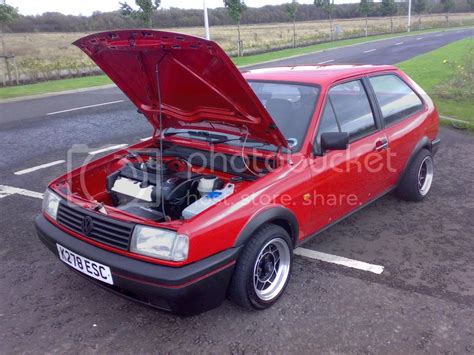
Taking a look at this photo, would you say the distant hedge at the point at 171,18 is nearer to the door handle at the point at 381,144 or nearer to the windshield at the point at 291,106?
the windshield at the point at 291,106

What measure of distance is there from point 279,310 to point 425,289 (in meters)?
1.12

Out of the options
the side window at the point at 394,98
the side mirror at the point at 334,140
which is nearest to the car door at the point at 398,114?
the side window at the point at 394,98

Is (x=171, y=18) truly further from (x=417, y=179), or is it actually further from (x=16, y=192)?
(x=417, y=179)

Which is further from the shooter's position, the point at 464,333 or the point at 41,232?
the point at 41,232

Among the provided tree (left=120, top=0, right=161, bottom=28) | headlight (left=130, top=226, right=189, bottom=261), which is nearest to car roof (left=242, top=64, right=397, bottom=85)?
headlight (left=130, top=226, right=189, bottom=261)

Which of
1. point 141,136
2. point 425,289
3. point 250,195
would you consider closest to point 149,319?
point 250,195

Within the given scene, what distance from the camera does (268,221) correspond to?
299 cm

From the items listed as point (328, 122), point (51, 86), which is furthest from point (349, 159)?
point (51, 86)

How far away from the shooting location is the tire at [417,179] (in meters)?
4.68

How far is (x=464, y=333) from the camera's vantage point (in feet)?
9.18

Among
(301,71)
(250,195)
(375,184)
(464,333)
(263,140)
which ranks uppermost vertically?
(301,71)

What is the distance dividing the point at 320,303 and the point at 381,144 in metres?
1.68

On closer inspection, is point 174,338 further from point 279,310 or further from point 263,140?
point 263,140

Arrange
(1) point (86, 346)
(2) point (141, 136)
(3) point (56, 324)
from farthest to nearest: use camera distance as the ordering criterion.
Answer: (2) point (141, 136), (3) point (56, 324), (1) point (86, 346)
